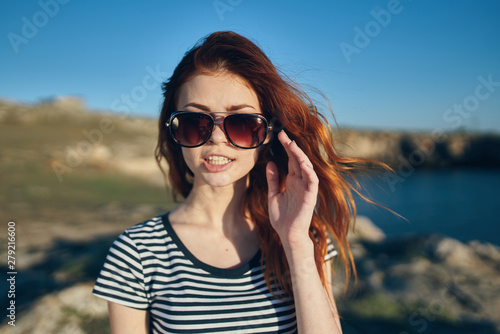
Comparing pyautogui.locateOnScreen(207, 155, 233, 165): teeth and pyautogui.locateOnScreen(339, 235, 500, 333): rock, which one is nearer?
pyautogui.locateOnScreen(207, 155, 233, 165): teeth

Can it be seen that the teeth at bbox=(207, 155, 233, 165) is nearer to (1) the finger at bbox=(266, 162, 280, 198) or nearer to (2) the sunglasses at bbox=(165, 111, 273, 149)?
(2) the sunglasses at bbox=(165, 111, 273, 149)

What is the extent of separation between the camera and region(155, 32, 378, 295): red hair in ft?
6.23

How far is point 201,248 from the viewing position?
76.1 inches

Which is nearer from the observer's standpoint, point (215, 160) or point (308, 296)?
point (308, 296)

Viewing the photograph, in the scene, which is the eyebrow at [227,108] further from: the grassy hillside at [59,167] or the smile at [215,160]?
the grassy hillside at [59,167]

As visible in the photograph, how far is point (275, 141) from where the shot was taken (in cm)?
223

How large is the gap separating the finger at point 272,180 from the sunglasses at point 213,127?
0.22m

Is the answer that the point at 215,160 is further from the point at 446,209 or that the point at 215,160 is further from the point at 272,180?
the point at 446,209

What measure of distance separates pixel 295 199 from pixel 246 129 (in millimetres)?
486

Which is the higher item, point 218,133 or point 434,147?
point 434,147

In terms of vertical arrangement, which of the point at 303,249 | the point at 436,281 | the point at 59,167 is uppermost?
the point at 59,167

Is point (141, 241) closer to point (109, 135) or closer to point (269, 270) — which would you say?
point (269, 270)

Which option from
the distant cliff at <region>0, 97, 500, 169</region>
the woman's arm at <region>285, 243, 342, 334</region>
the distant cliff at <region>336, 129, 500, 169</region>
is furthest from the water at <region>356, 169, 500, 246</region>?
the distant cliff at <region>336, 129, 500, 169</region>

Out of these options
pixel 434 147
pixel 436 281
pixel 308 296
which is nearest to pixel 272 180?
pixel 308 296
